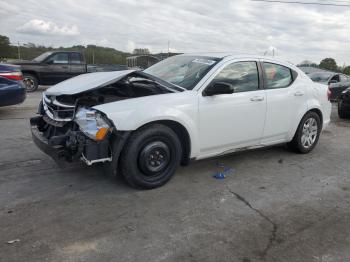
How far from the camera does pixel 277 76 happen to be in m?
5.67

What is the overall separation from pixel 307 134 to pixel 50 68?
11.7 metres

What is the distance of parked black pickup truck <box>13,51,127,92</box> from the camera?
14883 mm

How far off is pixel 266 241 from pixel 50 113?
9.33 ft

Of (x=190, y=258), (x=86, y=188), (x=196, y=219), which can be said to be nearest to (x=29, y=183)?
(x=86, y=188)

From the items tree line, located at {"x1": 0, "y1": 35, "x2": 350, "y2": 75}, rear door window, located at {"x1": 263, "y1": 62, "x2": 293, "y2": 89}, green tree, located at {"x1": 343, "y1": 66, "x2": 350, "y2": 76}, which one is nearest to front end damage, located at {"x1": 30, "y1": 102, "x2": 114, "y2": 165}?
rear door window, located at {"x1": 263, "y1": 62, "x2": 293, "y2": 89}

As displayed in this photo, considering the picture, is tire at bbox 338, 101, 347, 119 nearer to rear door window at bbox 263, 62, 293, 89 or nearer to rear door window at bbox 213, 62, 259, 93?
rear door window at bbox 263, 62, 293, 89

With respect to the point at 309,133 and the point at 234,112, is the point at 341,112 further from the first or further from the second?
the point at 234,112

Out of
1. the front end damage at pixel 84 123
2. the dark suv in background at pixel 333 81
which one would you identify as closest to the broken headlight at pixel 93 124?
the front end damage at pixel 84 123

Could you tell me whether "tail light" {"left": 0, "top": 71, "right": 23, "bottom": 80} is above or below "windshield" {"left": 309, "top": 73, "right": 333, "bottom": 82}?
above

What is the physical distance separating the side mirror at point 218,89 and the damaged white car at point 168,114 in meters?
0.01

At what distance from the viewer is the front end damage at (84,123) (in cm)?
393

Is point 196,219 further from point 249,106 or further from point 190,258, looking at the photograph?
point 249,106

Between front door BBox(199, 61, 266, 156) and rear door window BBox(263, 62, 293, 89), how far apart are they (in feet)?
0.66

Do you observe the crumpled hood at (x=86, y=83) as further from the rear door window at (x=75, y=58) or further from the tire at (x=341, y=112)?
the rear door window at (x=75, y=58)
